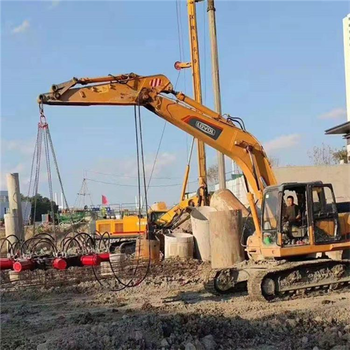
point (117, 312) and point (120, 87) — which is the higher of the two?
point (120, 87)

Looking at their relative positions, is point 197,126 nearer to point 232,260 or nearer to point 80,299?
point 232,260

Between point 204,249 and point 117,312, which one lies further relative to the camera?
point 204,249

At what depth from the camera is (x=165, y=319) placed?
7590mm

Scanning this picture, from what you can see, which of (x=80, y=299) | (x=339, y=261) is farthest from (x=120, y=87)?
(x=339, y=261)

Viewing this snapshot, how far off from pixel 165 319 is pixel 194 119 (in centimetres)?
617

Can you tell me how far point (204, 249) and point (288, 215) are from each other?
622 cm

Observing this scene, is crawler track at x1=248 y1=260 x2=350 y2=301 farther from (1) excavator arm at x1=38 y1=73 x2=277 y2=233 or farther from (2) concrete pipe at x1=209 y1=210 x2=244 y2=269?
(2) concrete pipe at x1=209 y1=210 x2=244 y2=269

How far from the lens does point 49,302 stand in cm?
1171

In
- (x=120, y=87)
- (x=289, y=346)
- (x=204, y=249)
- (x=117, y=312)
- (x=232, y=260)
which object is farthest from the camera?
(x=204, y=249)

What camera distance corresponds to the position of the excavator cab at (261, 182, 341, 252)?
36.3ft

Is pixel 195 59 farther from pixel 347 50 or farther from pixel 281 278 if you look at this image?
pixel 347 50

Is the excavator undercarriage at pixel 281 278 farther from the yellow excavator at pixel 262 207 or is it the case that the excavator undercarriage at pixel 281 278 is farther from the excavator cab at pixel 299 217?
the excavator cab at pixel 299 217

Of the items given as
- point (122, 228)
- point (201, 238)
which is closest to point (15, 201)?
point (122, 228)

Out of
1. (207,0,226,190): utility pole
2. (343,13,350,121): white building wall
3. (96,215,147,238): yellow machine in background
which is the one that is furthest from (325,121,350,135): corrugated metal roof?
(96,215,147,238): yellow machine in background
